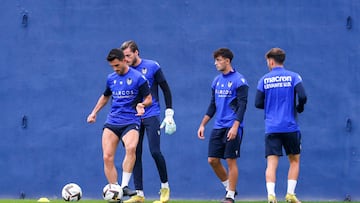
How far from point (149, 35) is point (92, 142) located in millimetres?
2216

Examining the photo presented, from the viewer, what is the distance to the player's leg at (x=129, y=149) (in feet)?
42.2

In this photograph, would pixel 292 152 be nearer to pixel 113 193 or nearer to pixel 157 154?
pixel 157 154

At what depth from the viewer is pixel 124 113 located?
43.0 ft

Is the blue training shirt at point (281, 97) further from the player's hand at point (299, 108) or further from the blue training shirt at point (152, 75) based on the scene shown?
the blue training shirt at point (152, 75)

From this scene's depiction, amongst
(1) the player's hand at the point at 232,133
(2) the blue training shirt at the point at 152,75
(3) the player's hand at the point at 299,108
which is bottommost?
(1) the player's hand at the point at 232,133

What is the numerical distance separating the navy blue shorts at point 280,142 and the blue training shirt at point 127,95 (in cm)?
189

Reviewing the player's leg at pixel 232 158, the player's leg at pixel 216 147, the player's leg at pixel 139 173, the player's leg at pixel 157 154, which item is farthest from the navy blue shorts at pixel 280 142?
the player's leg at pixel 139 173

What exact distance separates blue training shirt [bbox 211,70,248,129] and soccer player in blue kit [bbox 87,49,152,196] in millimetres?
1221

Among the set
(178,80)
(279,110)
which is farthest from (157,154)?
(178,80)

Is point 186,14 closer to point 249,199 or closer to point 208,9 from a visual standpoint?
point 208,9

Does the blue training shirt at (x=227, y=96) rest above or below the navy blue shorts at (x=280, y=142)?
above

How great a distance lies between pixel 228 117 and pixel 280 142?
3.08 ft

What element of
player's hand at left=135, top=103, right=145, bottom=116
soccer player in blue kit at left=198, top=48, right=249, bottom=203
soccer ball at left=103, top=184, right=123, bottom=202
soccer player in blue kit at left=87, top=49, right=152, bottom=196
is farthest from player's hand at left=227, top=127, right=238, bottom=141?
soccer ball at left=103, top=184, right=123, bottom=202

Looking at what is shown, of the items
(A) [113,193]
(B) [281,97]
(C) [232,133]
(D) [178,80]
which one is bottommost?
(A) [113,193]
